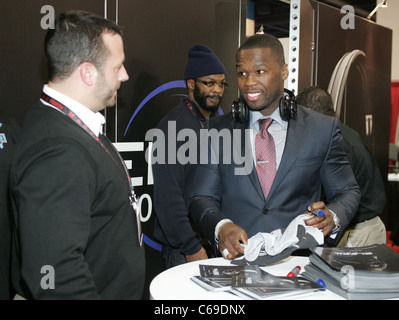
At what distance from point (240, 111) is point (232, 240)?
2.34ft

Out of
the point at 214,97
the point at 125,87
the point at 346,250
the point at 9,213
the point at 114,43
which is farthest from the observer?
the point at 214,97

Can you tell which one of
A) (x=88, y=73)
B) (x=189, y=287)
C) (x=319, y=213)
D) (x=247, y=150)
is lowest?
(x=189, y=287)

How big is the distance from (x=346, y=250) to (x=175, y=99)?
1.91 m

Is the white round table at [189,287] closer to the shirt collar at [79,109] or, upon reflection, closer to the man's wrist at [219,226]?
the man's wrist at [219,226]

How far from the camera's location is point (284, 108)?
83.6 inches

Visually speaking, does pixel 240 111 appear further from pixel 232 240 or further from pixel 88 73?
pixel 88 73

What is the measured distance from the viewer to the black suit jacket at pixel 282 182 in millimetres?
2018

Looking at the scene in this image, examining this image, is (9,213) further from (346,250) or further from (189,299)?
(346,250)

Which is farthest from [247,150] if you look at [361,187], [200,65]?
[361,187]

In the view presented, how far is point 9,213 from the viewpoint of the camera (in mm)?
1854

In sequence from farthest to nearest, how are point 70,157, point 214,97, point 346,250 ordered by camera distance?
point 214,97
point 346,250
point 70,157

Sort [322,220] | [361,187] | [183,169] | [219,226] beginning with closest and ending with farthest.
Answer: [322,220] < [219,226] < [183,169] < [361,187]

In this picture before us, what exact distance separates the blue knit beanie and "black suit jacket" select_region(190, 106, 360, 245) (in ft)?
3.40
